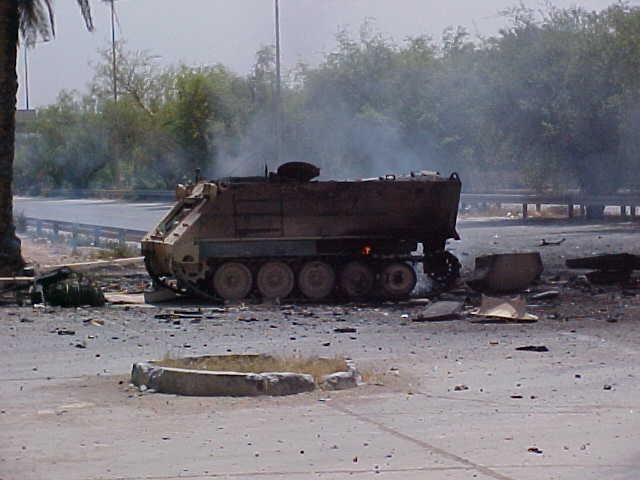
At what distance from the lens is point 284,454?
787cm

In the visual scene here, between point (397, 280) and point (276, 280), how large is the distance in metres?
→ 2.10

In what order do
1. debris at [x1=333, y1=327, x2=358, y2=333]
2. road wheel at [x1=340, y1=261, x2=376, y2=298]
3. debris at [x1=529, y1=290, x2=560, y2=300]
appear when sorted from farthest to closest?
1. road wheel at [x1=340, y1=261, x2=376, y2=298]
2. debris at [x1=529, y1=290, x2=560, y2=300]
3. debris at [x1=333, y1=327, x2=358, y2=333]

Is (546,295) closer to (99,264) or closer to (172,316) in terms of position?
(172,316)

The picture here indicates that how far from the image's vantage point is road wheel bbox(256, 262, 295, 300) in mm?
19234

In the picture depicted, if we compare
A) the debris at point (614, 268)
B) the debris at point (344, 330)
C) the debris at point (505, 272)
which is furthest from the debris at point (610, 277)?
the debris at point (344, 330)

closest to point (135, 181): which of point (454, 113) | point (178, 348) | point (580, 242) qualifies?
point (454, 113)

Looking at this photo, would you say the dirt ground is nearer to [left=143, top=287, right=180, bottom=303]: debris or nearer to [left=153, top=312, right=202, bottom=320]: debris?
[left=153, top=312, right=202, bottom=320]: debris

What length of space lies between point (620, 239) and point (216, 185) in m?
13.3

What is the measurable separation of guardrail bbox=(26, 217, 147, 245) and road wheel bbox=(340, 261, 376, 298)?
994 centimetres

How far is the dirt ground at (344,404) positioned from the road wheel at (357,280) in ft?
8.68

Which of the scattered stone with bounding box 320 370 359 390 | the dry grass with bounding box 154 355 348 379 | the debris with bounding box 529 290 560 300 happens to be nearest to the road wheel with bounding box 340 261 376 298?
the debris with bounding box 529 290 560 300

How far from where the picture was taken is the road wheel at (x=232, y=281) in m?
19.1

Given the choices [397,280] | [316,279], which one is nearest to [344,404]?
[316,279]

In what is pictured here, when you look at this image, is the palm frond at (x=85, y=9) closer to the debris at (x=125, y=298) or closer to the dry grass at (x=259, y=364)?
the debris at (x=125, y=298)
